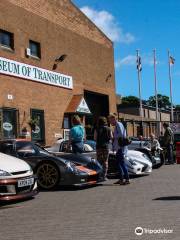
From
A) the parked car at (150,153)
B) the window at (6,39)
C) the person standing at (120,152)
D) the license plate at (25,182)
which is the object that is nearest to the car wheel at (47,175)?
the person standing at (120,152)

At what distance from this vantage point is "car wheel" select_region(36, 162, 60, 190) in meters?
11.4

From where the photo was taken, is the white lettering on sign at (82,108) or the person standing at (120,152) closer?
the person standing at (120,152)

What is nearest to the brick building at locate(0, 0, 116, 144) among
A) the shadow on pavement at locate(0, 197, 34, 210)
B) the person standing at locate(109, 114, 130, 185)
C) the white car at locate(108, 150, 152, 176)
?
the white car at locate(108, 150, 152, 176)

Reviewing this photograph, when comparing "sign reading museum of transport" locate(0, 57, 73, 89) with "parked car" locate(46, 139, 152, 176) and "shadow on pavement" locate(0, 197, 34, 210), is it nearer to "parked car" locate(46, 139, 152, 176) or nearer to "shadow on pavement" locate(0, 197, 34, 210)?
"parked car" locate(46, 139, 152, 176)

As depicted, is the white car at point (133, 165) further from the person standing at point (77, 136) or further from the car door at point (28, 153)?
the car door at point (28, 153)

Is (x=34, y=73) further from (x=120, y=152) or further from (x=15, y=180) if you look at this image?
→ (x=15, y=180)

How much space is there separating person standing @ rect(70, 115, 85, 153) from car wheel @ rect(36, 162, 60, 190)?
2.27 metres

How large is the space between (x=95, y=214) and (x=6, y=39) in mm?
15000

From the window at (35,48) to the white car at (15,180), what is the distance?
552 inches

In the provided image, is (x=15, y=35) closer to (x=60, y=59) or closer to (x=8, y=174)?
(x=60, y=59)

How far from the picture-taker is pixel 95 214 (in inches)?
305

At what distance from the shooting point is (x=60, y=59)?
25219mm

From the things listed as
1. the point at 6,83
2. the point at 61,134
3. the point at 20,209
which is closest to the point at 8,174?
the point at 20,209

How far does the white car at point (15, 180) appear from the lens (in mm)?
8969
